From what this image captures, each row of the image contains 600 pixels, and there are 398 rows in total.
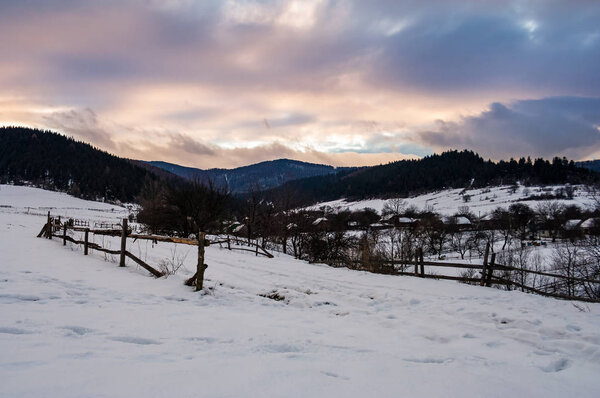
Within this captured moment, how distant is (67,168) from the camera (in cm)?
14675

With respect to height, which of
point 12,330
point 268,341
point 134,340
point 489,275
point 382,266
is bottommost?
point 382,266

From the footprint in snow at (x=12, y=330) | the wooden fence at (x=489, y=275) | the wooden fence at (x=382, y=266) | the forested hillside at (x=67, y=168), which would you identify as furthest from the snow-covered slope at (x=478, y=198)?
the footprint in snow at (x=12, y=330)

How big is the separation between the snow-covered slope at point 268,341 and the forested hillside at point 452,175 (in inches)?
5368

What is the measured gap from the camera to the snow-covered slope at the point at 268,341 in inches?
120

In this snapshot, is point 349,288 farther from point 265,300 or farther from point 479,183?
point 479,183

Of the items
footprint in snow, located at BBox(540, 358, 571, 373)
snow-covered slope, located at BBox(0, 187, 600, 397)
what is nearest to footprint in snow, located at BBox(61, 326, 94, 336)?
snow-covered slope, located at BBox(0, 187, 600, 397)

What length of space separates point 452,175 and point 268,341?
623ft

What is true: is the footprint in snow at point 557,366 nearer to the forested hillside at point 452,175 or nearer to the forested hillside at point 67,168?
the forested hillside at point 452,175

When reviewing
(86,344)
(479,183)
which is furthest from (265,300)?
(479,183)

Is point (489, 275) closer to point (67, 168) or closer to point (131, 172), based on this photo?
point (131, 172)

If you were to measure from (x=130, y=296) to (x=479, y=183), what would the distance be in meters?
181

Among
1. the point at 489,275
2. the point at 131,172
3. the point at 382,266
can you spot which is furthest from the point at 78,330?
the point at 131,172

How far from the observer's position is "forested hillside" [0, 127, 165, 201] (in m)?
135

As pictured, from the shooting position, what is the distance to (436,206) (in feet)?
436
